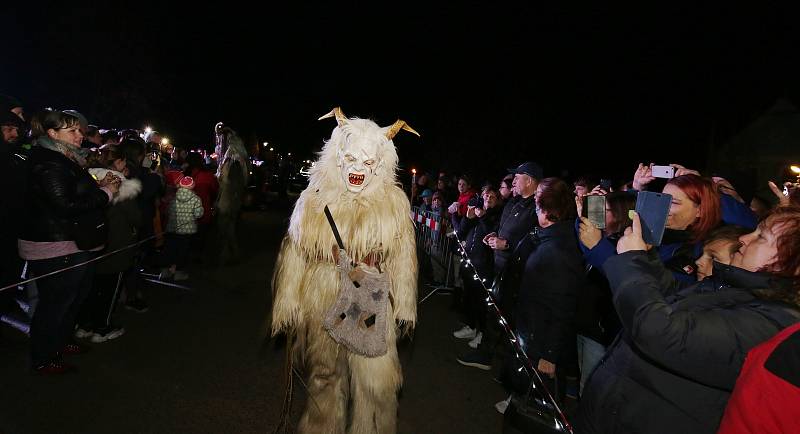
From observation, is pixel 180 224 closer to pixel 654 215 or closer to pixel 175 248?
pixel 175 248

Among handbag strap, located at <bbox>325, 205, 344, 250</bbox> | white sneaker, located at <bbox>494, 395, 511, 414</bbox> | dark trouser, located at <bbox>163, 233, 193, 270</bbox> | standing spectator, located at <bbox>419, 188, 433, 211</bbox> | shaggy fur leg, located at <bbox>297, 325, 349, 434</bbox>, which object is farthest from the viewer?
standing spectator, located at <bbox>419, 188, 433, 211</bbox>

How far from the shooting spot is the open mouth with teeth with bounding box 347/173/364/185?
2893 mm

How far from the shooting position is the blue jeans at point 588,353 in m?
3.32

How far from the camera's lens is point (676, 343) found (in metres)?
1.50

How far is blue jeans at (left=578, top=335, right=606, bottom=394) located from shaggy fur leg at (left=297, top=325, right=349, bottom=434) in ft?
6.39

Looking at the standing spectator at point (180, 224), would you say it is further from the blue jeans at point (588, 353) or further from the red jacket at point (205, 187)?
the blue jeans at point (588, 353)

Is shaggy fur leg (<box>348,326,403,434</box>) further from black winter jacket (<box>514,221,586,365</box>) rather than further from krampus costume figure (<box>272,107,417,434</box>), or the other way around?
black winter jacket (<box>514,221,586,365</box>)

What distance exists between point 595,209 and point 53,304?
432 centimetres

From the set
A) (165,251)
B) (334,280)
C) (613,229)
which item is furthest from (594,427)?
(165,251)

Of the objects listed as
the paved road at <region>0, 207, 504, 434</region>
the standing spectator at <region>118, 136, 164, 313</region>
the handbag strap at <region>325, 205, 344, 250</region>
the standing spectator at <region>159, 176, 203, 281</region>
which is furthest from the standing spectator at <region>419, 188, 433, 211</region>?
the handbag strap at <region>325, 205, 344, 250</region>

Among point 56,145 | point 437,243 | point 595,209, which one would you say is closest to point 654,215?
point 595,209

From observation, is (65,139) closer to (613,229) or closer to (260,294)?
(260,294)

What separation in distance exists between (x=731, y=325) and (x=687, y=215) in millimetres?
1199

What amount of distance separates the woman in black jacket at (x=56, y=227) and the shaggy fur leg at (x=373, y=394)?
8.81 ft
